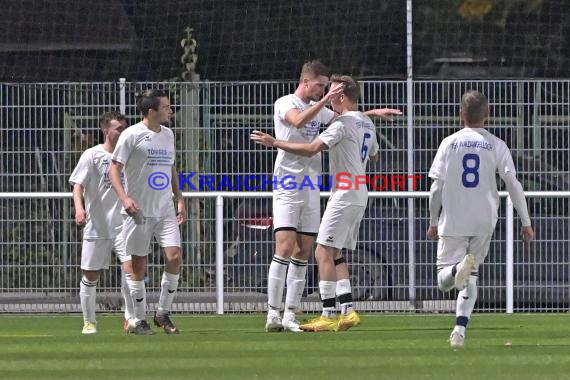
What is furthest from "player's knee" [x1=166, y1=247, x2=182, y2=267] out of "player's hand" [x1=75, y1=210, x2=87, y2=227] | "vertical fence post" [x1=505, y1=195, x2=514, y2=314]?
"vertical fence post" [x1=505, y1=195, x2=514, y2=314]

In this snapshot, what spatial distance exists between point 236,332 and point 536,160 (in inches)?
210

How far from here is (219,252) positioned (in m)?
17.7

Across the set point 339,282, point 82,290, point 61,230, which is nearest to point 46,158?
point 61,230

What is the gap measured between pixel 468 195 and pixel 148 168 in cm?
292

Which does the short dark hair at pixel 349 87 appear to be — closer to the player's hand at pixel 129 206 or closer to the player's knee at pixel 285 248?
Answer: the player's knee at pixel 285 248

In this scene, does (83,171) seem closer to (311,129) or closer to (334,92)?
(311,129)

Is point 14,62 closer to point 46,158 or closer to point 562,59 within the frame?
point 46,158

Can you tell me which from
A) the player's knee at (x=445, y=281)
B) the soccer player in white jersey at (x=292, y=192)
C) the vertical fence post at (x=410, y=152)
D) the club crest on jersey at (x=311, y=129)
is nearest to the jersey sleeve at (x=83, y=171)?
the soccer player in white jersey at (x=292, y=192)

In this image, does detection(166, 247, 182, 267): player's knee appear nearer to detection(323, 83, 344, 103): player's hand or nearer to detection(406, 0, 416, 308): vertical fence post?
detection(323, 83, 344, 103): player's hand

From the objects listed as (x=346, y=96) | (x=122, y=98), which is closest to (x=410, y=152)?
(x=122, y=98)

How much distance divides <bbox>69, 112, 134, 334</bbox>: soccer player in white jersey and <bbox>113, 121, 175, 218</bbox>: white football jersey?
2.75ft

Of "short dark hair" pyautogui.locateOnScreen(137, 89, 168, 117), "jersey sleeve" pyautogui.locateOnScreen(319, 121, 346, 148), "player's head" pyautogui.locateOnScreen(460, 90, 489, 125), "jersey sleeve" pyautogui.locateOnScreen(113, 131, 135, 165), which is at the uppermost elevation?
"short dark hair" pyautogui.locateOnScreen(137, 89, 168, 117)

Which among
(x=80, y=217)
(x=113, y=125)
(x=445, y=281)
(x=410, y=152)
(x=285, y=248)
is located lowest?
(x=445, y=281)

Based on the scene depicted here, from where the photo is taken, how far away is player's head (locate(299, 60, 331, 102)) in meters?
13.5
